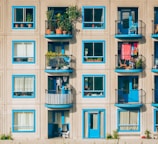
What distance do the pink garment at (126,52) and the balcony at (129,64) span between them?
4.7 inches

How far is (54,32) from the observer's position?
116 ft

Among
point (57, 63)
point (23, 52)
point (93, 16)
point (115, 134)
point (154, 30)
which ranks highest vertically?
point (93, 16)

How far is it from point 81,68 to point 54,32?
3.77 m

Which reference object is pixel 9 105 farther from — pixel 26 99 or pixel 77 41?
pixel 77 41

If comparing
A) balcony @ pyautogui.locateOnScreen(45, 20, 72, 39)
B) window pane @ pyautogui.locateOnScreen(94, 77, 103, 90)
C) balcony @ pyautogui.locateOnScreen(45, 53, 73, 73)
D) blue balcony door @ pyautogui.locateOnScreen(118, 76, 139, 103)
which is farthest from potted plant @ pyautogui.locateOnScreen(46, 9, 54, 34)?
blue balcony door @ pyautogui.locateOnScreen(118, 76, 139, 103)

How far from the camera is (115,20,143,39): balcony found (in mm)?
35062

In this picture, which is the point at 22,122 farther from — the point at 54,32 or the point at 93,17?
the point at 93,17

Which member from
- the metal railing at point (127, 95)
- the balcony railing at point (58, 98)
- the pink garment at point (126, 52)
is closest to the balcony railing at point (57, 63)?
the balcony railing at point (58, 98)

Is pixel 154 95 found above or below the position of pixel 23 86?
below

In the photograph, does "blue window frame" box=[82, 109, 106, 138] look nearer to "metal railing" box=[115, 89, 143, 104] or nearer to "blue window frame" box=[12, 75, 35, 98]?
"metal railing" box=[115, 89, 143, 104]

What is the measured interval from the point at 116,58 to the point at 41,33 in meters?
6.63

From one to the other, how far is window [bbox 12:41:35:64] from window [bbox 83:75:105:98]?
4.86 metres

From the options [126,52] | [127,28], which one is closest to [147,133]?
[126,52]

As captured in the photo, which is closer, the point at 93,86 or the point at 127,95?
the point at 93,86
